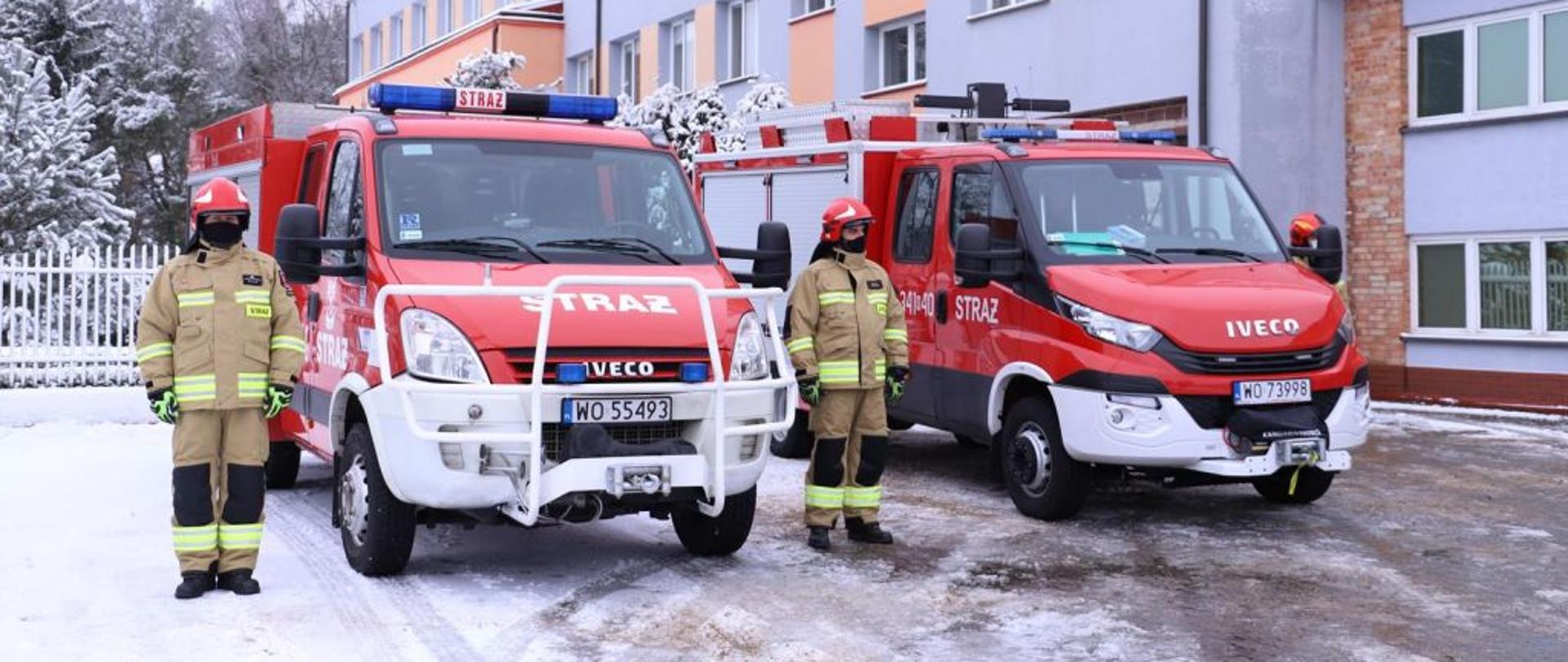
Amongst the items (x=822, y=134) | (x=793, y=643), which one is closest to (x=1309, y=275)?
(x=822, y=134)

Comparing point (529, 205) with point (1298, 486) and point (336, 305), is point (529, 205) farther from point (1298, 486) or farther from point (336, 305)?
point (1298, 486)

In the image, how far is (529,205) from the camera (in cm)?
794

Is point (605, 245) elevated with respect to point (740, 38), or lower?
lower

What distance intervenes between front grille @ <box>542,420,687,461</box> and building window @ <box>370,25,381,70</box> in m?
43.8

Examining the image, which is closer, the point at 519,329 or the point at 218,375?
the point at 519,329

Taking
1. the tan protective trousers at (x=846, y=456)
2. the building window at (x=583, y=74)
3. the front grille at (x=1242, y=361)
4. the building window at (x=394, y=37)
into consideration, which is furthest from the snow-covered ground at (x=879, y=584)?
the building window at (x=394, y=37)

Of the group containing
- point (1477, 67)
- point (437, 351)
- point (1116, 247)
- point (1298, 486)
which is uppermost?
point (1477, 67)

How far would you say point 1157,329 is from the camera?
8641mm

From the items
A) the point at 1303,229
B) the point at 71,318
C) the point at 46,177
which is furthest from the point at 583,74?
the point at 1303,229

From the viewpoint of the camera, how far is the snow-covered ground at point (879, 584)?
6469mm

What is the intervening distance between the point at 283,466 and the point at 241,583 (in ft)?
11.1

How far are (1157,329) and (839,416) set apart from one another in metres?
1.67

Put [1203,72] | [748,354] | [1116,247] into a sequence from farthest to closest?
[1203,72] < [1116,247] < [748,354]

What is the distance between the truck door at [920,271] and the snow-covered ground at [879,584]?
64 cm
